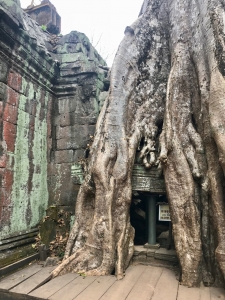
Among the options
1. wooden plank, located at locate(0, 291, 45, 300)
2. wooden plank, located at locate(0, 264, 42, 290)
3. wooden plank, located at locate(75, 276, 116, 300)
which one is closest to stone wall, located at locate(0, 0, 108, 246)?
wooden plank, located at locate(0, 264, 42, 290)

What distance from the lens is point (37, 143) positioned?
4.10 meters

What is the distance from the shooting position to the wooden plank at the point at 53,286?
2.41 meters

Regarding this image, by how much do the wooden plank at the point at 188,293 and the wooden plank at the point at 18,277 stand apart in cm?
165

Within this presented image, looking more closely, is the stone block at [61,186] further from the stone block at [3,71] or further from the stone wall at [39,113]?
the stone block at [3,71]

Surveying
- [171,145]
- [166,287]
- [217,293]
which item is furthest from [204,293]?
[171,145]

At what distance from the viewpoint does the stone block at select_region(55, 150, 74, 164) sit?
172 inches

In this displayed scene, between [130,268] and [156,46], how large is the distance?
138 inches

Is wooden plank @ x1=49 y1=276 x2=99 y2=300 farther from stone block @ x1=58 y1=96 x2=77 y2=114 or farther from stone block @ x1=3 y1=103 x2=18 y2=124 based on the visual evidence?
stone block @ x1=58 y1=96 x2=77 y2=114

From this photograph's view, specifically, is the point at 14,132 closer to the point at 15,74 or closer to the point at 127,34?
the point at 15,74

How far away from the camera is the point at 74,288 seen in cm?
249

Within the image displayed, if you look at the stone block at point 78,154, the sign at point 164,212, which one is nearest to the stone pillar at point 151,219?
the sign at point 164,212

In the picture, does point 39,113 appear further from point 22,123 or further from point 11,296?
point 11,296

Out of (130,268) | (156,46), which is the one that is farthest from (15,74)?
(130,268)

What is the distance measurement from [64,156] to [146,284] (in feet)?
8.08
